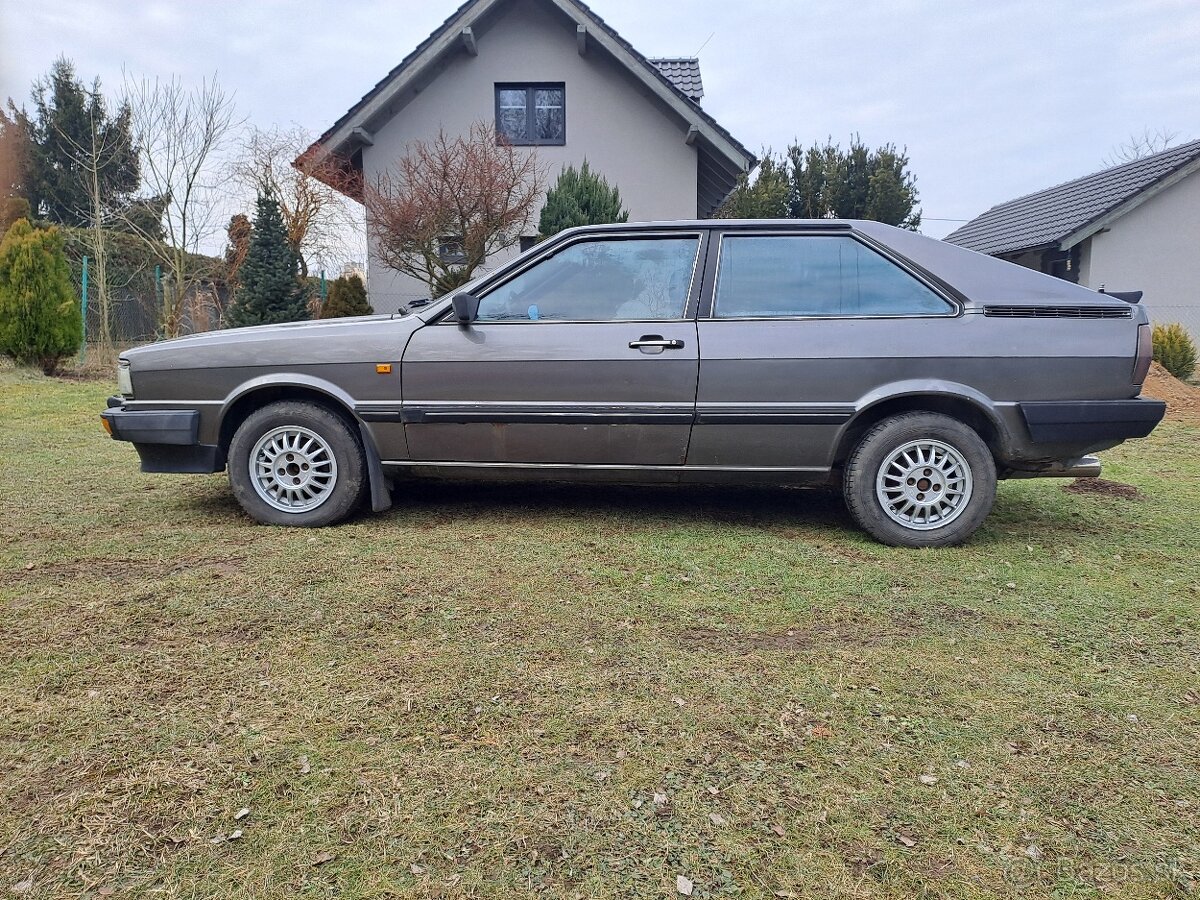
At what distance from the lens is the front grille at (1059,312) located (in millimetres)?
3898

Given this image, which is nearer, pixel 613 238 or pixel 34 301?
pixel 613 238

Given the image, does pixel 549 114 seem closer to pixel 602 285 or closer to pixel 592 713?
pixel 602 285

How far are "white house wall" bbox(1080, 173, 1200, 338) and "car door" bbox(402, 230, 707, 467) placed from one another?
1677cm

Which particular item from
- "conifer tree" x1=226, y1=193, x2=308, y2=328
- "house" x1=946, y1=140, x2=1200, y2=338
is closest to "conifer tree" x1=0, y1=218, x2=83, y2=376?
"conifer tree" x1=226, y1=193, x2=308, y2=328

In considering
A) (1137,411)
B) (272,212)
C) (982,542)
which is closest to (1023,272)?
(1137,411)

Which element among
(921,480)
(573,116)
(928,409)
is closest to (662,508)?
(921,480)

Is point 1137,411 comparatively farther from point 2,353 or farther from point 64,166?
point 64,166

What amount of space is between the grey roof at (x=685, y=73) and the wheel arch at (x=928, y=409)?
1339 centimetres

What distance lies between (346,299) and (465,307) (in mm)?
10544

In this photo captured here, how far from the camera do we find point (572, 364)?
13.5ft

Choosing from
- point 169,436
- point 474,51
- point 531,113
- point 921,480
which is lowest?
point 921,480

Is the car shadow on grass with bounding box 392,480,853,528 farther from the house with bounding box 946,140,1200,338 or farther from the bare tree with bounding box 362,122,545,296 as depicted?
the house with bounding box 946,140,1200,338

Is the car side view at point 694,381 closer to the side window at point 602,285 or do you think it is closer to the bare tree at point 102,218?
the side window at point 602,285

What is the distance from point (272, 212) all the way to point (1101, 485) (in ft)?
44.4
